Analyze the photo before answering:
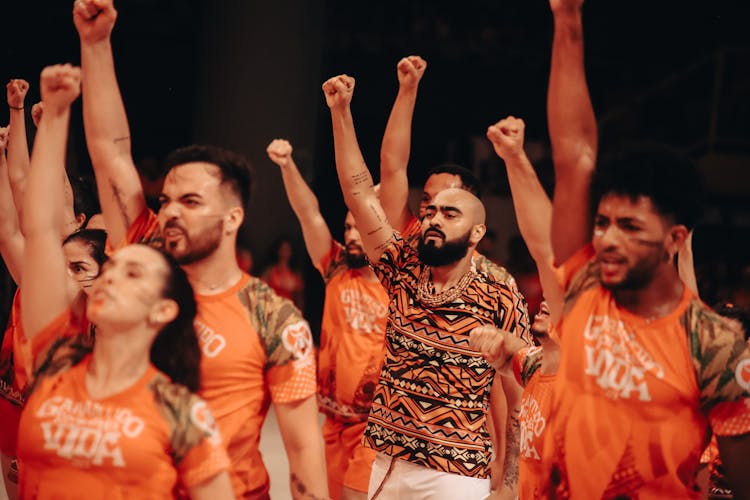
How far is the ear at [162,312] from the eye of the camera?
233cm

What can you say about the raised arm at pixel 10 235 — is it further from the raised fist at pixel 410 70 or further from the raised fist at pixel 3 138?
the raised fist at pixel 410 70

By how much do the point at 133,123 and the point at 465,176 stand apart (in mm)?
6107

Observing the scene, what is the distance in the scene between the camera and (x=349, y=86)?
135 inches

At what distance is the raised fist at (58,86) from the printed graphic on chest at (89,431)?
31.6 inches

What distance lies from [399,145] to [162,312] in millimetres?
1910

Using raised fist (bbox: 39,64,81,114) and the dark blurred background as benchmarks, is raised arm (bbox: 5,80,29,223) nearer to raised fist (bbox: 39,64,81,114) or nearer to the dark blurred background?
raised fist (bbox: 39,64,81,114)

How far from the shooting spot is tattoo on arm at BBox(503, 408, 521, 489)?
157 inches

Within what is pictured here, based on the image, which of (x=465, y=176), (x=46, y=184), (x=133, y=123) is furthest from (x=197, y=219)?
(x=133, y=123)

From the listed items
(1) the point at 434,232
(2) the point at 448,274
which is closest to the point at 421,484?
(2) the point at 448,274

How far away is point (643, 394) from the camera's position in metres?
2.45

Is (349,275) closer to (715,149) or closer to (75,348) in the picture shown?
(75,348)

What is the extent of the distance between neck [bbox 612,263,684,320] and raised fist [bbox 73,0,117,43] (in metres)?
1.59

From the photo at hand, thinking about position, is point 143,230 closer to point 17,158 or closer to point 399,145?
point 17,158

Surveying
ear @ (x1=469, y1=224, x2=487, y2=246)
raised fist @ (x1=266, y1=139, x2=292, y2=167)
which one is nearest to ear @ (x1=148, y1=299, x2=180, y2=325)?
raised fist @ (x1=266, y1=139, x2=292, y2=167)
